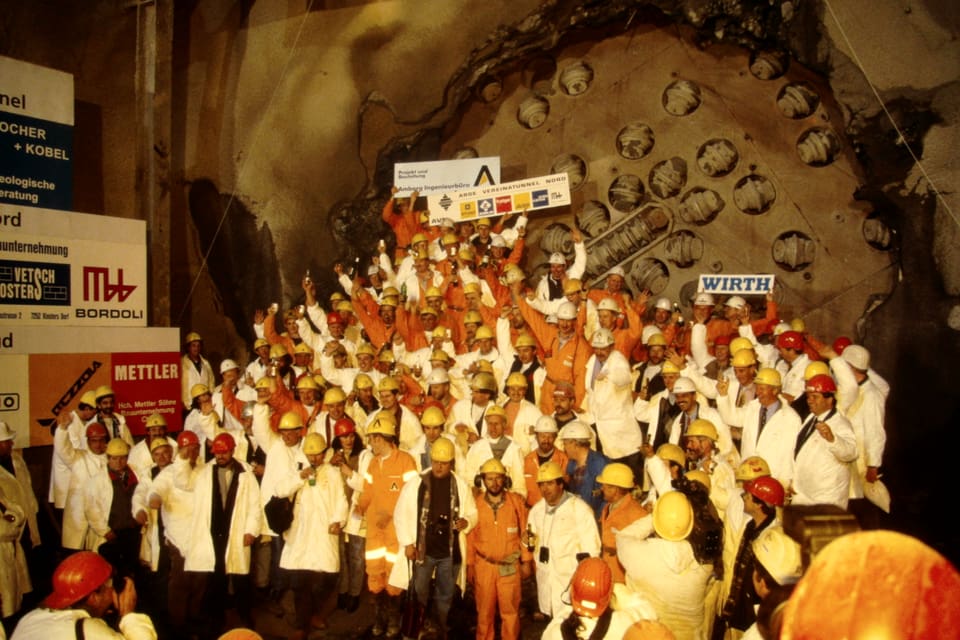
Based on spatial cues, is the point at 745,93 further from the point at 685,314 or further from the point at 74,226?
the point at 74,226

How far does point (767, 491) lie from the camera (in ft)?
18.3

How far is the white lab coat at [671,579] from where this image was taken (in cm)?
495

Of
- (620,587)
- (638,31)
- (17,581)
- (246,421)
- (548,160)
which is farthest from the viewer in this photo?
(548,160)

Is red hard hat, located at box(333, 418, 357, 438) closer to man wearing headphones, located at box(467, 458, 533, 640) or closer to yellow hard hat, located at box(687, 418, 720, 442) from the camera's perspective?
man wearing headphones, located at box(467, 458, 533, 640)

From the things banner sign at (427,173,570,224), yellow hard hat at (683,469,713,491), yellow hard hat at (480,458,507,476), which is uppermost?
banner sign at (427,173,570,224)

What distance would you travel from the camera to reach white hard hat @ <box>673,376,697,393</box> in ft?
26.4

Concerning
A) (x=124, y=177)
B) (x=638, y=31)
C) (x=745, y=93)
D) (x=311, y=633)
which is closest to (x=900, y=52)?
(x=745, y=93)

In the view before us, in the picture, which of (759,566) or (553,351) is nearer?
(759,566)

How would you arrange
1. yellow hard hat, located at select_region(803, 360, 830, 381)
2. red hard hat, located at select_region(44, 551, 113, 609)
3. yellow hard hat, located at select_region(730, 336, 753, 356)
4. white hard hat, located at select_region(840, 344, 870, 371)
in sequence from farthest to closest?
yellow hard hat, located at select_region(730, 336, 753, 356) < white hard hat, located at select_region(840, 344, 870, 371) < yellow hard hat, located at select_region(803, 360, 830, 381) < red hard hat, located at select_region(44, 551, 113, 609)

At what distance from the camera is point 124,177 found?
13984 millimetres

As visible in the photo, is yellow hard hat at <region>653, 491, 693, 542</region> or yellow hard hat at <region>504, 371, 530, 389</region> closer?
yellow hard hat at <region>653, 491, 693, 542</region>

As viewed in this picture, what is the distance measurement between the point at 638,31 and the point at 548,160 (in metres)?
2.76

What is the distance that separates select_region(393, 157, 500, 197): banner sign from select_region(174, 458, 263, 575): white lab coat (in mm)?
7227

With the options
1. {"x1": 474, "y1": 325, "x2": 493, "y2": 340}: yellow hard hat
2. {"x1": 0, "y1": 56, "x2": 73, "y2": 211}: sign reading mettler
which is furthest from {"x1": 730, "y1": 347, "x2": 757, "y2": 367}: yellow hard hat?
{"x1": 0, "y1": 56, "x2": 73, "y2": 211}: sign reading mettler
